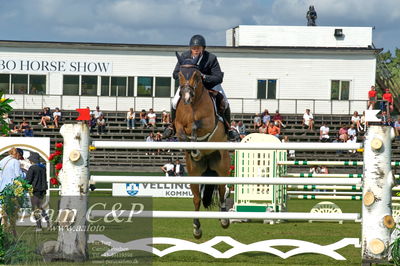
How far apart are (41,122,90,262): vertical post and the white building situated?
124 feet

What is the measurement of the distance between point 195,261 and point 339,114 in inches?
1488

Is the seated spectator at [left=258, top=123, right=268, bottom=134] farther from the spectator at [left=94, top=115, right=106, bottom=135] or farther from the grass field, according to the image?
the grass field

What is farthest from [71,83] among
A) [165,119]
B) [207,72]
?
[207,72]

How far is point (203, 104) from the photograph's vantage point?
408 inches

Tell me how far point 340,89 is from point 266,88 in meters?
4.36

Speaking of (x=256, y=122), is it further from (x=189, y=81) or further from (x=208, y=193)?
(x=189, y=81)

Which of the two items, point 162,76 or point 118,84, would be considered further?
point 118,84

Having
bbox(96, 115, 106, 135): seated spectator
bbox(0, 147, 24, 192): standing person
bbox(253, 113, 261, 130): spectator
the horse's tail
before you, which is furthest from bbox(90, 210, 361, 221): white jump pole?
bbox(96, 115, 106, 135): seated spectator

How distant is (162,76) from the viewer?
46.3 meters

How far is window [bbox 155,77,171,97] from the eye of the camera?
46156 mm

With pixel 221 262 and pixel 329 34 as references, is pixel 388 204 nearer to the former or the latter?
pixel 221 262

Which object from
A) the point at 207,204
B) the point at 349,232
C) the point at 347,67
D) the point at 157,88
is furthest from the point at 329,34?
the point at 207,204

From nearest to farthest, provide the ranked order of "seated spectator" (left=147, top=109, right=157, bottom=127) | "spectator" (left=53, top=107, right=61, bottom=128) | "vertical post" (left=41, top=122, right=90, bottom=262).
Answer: "vertical post" (left=41, top=122, right=90, bottom=262) < "spectator" (left=53, top=107, right=61, bottom=128) < "seated spectator" (left=147, top=109, right=157, bottom=127)

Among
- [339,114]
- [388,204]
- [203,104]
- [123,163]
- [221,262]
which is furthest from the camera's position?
[339,114]
